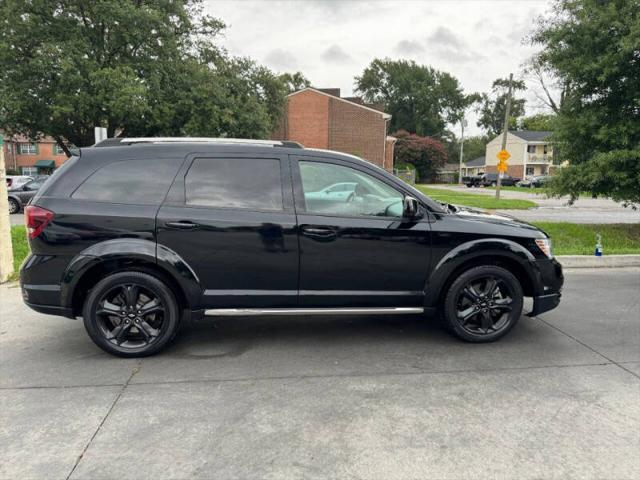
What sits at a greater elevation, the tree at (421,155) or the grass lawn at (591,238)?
the tree at (421,155)

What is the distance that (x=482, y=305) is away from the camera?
4277 mm

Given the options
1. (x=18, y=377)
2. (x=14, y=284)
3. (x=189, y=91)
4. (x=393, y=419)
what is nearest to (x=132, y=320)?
(x=18, y=377)

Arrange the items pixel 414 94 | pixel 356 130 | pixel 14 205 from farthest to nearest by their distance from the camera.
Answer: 1. pixel 414 94
2. pixel 356 130
3. pixel 14 205

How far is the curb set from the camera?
8.01m

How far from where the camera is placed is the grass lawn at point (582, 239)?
866 centimetres

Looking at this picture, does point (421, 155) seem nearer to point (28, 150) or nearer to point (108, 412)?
point (28, 150)

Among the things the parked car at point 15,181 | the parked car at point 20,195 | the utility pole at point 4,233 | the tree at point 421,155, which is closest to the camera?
the utility pole at point 4,233

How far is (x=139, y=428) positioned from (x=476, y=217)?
3.39 m

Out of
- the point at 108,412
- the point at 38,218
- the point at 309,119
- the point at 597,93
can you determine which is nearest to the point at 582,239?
the point at 597,93

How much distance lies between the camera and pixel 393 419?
299 cm

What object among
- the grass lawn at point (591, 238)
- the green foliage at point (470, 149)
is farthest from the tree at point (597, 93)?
the green foliage at point (470, 149)

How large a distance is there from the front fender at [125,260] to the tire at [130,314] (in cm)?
13

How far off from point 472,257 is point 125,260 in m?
3.14

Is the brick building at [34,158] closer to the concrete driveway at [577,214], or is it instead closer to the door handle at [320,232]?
the concrete driveway at [577,214]
